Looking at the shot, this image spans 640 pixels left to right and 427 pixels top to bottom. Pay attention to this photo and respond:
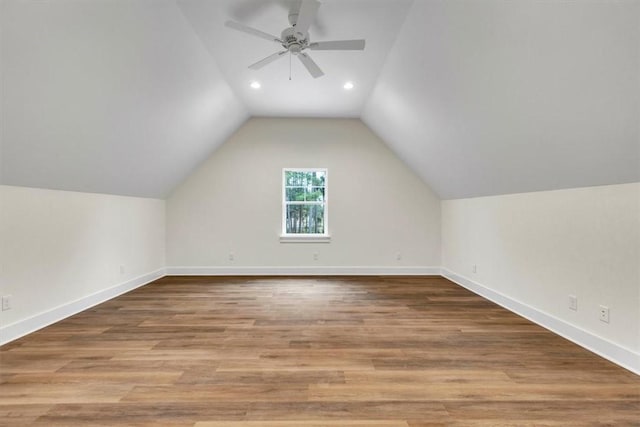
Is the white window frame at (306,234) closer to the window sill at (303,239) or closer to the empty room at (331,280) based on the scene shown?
the window sill at (303,239)

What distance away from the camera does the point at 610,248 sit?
91.3 inches

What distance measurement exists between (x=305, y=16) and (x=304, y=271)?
400cm

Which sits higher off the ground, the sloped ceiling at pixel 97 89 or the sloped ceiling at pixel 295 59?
the sloped ceiling at pixel 295 59

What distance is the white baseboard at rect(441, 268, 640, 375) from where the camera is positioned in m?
2.18

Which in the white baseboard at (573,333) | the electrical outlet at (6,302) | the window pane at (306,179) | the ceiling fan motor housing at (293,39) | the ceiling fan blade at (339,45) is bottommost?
the white baseboard at (573,333)

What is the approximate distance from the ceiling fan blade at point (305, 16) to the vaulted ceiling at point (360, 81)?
33 centimetres

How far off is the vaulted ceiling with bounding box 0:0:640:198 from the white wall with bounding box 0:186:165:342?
232mm

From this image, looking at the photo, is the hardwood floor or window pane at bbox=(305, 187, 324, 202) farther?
window pane at bbox=(305, 187, 324, 202)

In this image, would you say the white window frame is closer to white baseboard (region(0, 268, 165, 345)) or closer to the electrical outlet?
white baseboard (region(0, 268, 165, 345))

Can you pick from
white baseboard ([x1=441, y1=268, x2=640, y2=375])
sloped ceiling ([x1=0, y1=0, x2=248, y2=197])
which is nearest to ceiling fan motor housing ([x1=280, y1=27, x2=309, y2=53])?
sloped ceiling ([x1=0, y1=0, x2=248, y2=197])

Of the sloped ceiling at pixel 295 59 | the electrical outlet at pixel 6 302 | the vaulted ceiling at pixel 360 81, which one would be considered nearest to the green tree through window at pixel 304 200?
the sloped ceiling at pixel 295 59

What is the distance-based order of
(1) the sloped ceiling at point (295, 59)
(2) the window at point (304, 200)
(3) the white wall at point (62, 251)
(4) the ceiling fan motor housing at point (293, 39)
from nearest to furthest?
(4) the ceiling fan motor housing at point (293, 39) < (1) the sloped ceiling at point (295, 59) < (3) the white wall at point (62, 251) < (2) the window at point (304, 200)

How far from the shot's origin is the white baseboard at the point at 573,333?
218 cm

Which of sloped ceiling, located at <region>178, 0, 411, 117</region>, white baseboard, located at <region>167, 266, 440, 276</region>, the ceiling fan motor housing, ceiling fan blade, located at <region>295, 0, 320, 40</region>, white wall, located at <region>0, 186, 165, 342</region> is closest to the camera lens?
ceiling fan blade, located at <region>295, 0, 320, 40</region>
